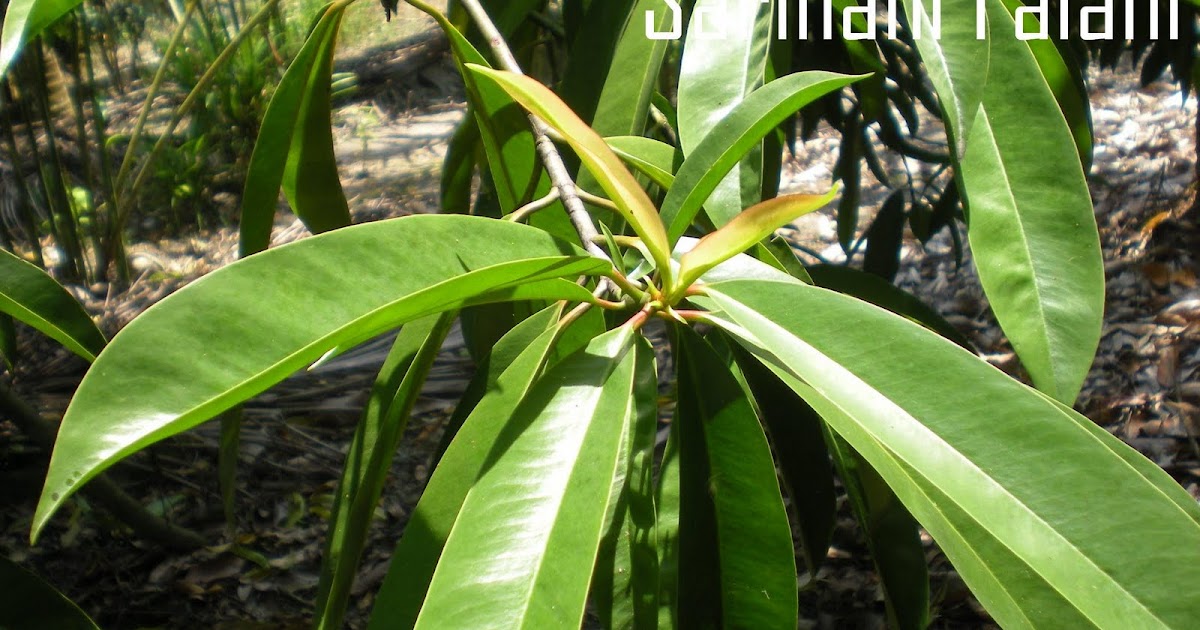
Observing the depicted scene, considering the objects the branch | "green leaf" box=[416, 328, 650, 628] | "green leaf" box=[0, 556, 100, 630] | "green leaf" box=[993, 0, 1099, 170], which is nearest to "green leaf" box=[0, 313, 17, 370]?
"green leaf" box=[0, 556, 100, 630]

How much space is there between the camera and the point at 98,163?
11.7 ft

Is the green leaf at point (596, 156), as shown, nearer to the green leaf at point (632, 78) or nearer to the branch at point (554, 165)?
the branch at point (554, 165)

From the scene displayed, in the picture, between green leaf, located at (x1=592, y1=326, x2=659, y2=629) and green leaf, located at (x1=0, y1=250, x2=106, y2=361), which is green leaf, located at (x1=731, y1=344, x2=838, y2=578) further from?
green leaf, located at (x1=0, y1=250, x2=106, y2=361)

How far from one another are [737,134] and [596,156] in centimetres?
9

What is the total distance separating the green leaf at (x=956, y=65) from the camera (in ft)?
2.02

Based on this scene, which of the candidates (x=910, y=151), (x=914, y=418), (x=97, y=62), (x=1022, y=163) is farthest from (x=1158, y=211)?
(x=97, y=62)

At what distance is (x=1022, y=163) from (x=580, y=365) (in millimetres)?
343

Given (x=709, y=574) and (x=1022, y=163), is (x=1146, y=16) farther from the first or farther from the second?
(x=709, y=574)

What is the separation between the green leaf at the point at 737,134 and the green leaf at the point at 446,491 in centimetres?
11

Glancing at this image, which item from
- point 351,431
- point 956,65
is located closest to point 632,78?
point 956,65

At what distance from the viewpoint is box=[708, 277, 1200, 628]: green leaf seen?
15.9 inches

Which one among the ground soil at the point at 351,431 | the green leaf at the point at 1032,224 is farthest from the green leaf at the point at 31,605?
the ground soil at the point at 351,431

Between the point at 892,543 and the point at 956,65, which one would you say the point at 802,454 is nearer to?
the point at 892,543

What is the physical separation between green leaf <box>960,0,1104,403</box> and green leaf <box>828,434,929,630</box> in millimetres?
206
